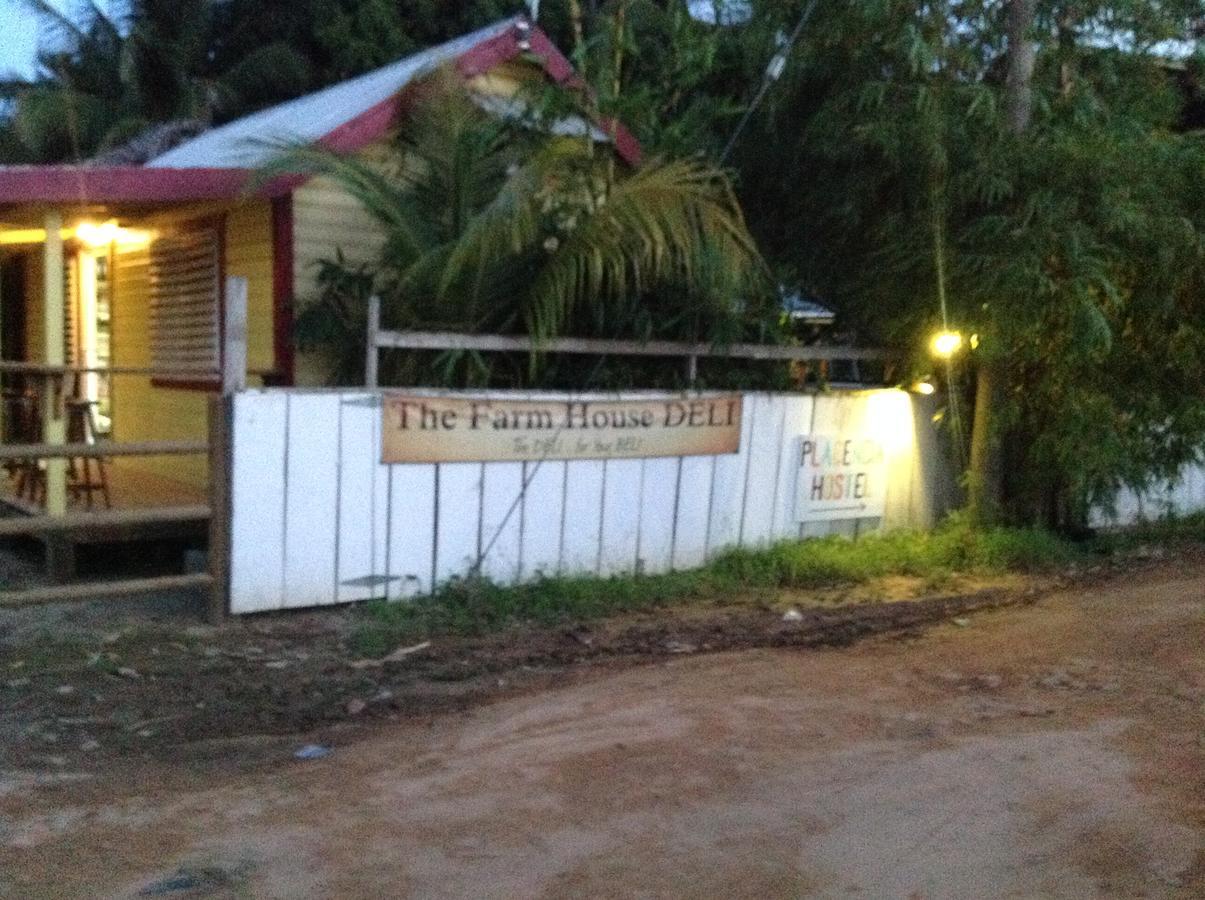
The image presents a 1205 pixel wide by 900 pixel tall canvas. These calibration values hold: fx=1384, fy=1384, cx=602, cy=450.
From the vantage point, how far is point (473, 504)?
29.0 ft

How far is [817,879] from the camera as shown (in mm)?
4809

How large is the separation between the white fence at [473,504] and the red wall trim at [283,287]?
194cm

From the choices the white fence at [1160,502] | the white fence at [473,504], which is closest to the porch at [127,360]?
the white fence at [473,504]

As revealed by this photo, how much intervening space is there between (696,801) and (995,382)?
255 inches

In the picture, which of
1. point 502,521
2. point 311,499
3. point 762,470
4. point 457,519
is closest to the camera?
point 311,499

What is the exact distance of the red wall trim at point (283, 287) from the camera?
32.9ft

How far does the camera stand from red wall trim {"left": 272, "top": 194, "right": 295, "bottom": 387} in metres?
10.0

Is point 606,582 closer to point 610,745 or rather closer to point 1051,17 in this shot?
point 610,745

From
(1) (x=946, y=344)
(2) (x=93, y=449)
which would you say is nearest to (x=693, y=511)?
(1) (x=946, y=344)

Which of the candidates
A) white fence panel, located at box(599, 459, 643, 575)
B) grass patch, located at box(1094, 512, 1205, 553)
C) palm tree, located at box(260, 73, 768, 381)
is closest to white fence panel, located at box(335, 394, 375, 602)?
palm tree, located at box(260, 73, 768, 381)

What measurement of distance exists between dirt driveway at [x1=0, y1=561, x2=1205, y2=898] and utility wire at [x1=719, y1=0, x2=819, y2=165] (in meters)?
5.45

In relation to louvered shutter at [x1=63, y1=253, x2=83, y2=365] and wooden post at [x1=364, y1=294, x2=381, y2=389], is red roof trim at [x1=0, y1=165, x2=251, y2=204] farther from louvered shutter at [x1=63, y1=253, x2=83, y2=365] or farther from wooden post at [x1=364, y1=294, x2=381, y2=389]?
louvered shutter at [x1=63, y1=253, x2=83, y2=365]

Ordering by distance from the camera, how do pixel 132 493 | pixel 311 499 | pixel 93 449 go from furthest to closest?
pixel 132 493 < pixel 311 499 < pixel 93 449

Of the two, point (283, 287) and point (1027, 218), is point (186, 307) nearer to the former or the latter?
point (283, 287)
